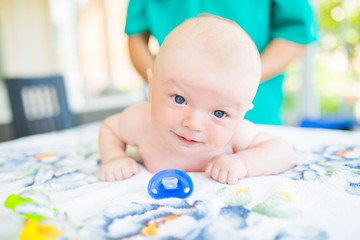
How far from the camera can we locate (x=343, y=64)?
3338mm

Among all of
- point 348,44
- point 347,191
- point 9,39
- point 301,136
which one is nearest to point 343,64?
point 348,44

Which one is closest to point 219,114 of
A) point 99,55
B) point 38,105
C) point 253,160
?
point 253,160

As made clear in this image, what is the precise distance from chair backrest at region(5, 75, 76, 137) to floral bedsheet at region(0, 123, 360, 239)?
967mm

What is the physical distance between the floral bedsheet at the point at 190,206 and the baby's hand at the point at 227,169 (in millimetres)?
18

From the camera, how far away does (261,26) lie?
115 cm

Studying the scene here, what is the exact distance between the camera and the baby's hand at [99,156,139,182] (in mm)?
669

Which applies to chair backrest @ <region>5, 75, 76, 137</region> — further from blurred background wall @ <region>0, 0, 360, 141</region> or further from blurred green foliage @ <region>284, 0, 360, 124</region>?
blurred green foliage @ <region>284, 0, 360, 124</region>

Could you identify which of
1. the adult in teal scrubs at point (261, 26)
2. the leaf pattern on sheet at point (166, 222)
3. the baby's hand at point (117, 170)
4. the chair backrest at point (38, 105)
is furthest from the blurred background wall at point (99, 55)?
the leaf pattern on sheet at point (166, 222)

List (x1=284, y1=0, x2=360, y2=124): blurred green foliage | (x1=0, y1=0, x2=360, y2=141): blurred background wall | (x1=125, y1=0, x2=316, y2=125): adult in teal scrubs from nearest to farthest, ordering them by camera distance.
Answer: (x1=125, y1=0, x2=316, y2=125): adult in teal scrubs < (x1=0, y1=0, x2=360, y2=141): blurred background wall < (x1=284, y1=0, x2=360, y2=124): blurred green foliage

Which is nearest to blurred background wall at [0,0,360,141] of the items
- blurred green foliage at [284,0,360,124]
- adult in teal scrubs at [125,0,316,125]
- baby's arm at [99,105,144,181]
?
blurred green foliage at [284,0,360,124]

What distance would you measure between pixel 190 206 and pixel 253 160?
0.22m

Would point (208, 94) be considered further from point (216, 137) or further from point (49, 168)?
point (49, 168)

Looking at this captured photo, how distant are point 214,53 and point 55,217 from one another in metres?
0.37

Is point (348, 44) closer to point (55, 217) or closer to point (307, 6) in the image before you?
point (307, 6)
